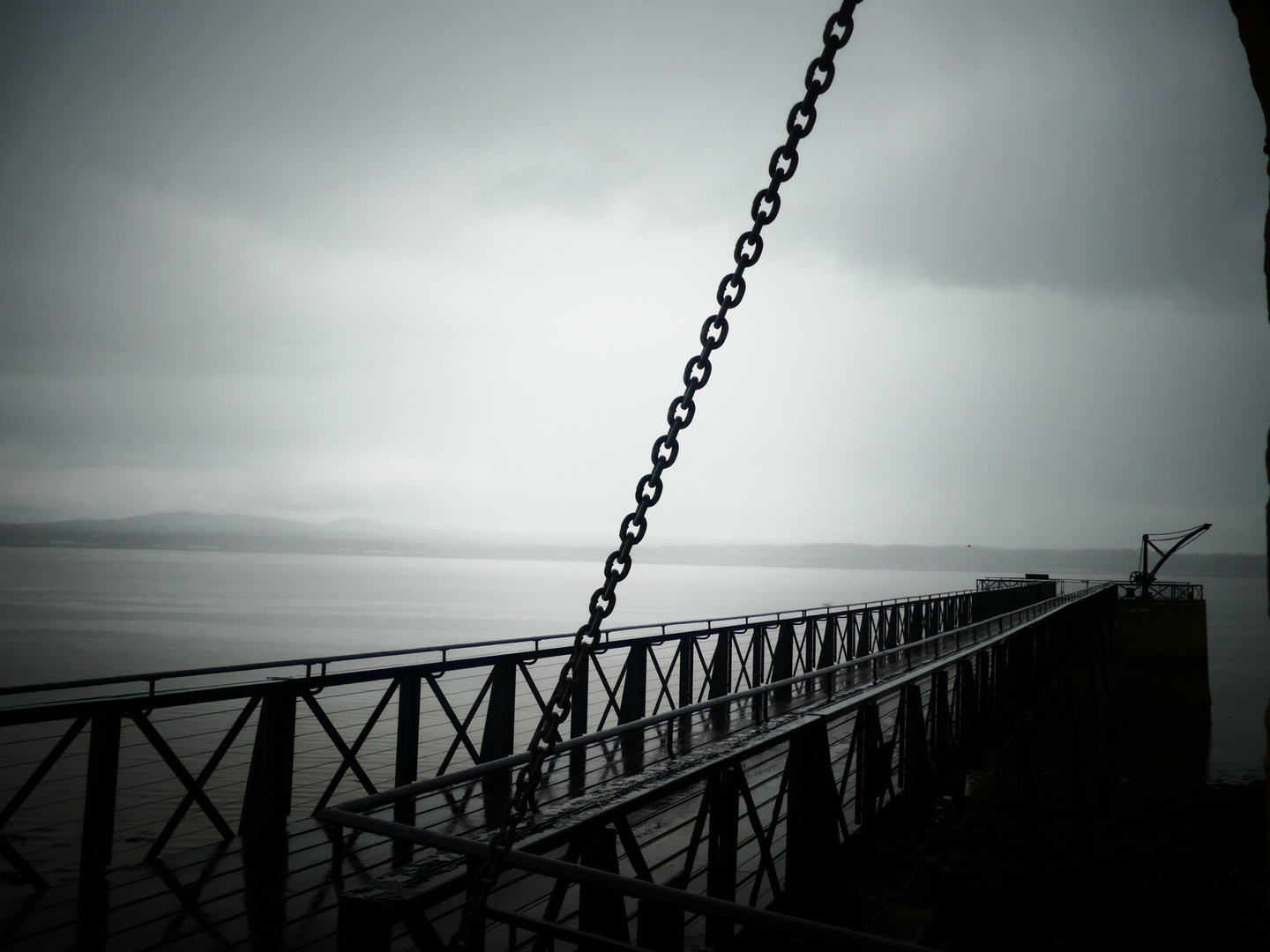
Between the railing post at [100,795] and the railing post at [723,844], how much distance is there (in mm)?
3184

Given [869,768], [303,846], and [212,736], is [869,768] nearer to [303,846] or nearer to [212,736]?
[303,846]

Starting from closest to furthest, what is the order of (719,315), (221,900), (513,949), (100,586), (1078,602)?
(513,949) → (719,315) → (221,900) → (1078,602) → (100,586)

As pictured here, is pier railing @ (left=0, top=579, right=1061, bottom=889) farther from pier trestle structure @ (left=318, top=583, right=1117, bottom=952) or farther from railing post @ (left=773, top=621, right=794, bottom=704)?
pier trestle structure @ (left=318, top=583, right=1117, bottom=952)

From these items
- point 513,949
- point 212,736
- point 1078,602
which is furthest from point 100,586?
point 513,949

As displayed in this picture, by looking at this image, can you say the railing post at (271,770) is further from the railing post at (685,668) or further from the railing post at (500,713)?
the railing post at (685,668)

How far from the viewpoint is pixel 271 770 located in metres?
5.51

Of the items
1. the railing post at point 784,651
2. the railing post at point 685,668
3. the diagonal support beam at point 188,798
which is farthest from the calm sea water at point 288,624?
the diagonal support beam at point 188,798

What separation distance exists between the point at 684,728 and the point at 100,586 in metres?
99.0

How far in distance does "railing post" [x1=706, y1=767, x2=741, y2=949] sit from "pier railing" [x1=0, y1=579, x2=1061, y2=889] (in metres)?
2.19

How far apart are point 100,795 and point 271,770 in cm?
108

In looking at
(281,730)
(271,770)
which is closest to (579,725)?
(281,730)

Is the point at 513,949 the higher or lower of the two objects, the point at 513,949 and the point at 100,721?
the lower

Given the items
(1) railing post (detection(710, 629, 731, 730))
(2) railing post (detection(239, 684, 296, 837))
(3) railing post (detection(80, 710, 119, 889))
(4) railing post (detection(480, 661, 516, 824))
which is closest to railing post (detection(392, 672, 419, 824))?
(4) railing post (detection(480, 661, 516, 824))

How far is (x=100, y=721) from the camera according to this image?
15.2ft
